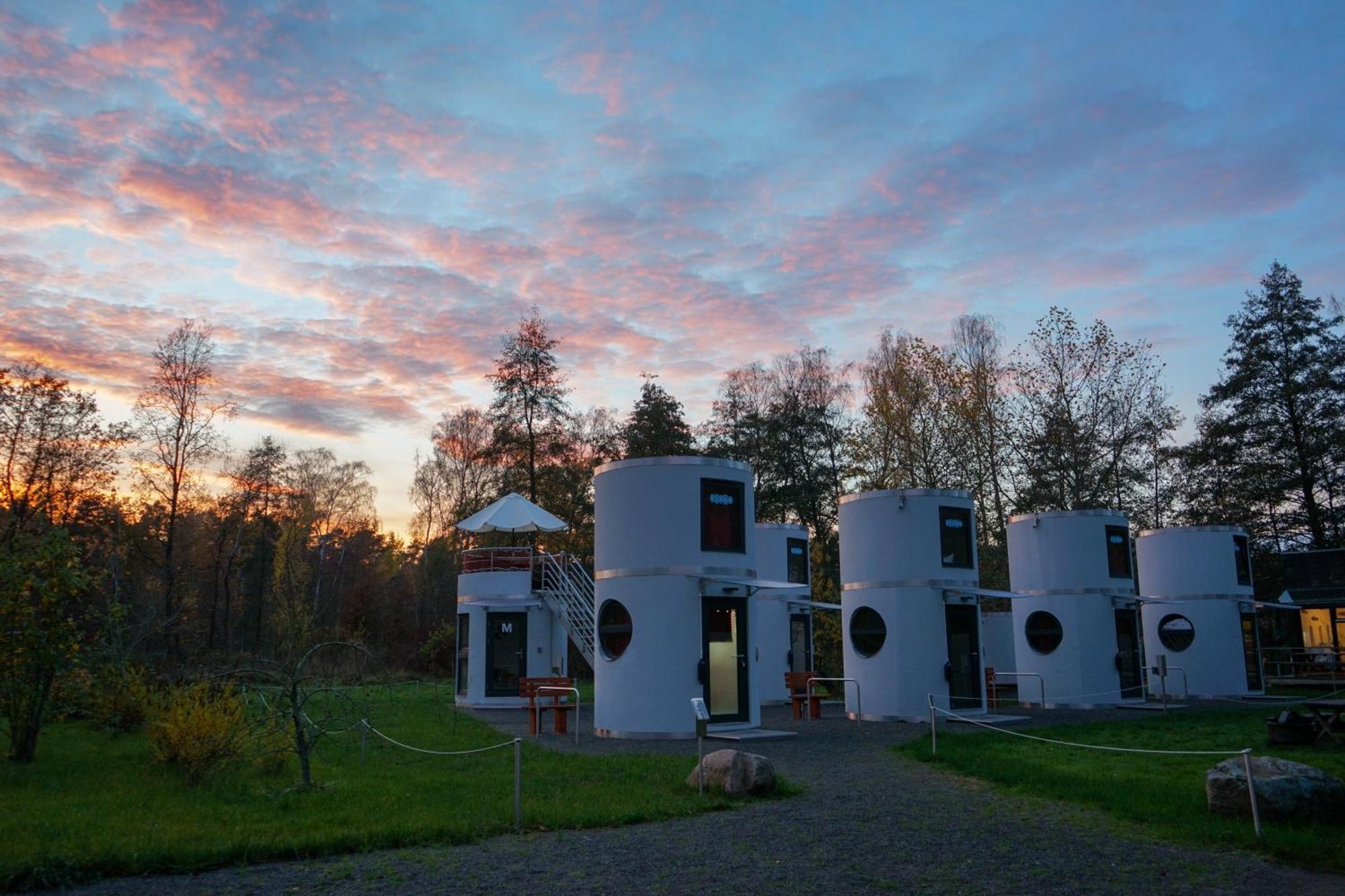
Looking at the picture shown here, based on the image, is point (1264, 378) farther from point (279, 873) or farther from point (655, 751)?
point (279, 873)

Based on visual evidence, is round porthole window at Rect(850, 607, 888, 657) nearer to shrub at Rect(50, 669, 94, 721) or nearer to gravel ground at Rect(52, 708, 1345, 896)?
gravel ground at Rect(52, 708, 1345, 896)

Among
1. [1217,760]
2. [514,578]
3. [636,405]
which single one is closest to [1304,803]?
[1217,760]

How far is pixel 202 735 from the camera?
11.4 meters

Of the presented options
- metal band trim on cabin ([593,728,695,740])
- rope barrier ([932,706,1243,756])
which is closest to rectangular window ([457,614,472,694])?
metal band trim on cabin ([593,728,695,740])

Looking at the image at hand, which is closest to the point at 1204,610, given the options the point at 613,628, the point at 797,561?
the point at 797,561

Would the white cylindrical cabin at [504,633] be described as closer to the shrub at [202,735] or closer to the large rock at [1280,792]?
the shrub at [202,735]

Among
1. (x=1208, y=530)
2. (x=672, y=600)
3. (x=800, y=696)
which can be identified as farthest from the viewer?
(x=1208, y=530)

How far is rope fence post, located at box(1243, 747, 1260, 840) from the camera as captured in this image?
334 inches

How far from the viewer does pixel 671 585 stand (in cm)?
1717

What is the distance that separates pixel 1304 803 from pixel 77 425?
3115 cm

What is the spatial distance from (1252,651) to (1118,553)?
19.9 ft

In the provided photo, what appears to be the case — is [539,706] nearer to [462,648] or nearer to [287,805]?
[287,805]

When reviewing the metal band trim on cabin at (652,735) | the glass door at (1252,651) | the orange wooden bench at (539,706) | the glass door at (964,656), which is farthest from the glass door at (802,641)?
the glass door at (1252,651)

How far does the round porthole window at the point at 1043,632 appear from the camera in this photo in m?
24.2
